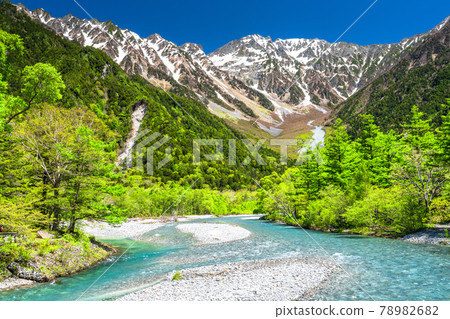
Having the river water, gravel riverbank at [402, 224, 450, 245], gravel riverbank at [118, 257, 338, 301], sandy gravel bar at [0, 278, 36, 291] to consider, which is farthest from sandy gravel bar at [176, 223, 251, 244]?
sandy gravel bar at [0, 278, 36, 291]

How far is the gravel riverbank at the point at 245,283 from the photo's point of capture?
8883 millimetres

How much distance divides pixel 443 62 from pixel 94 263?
550 ft

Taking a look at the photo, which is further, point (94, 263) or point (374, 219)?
point (374, 219)

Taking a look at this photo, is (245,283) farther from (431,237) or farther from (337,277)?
(431,237)

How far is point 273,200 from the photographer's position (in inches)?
1709

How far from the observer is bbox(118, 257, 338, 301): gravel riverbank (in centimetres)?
888

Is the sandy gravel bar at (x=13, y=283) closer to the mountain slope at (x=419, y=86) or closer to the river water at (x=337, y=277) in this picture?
the river water at (x=337, y=277)

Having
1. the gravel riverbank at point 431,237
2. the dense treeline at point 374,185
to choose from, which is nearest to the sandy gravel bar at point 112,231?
the dense treeline at point 374,185

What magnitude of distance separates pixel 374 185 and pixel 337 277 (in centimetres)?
2212

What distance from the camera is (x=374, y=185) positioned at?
95.5ft

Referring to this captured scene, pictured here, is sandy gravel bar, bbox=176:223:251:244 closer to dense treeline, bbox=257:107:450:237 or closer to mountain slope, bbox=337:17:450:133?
dense treeline, bbox=257:107:450:237

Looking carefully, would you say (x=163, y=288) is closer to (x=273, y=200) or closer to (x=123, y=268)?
(x=123, y=268)
